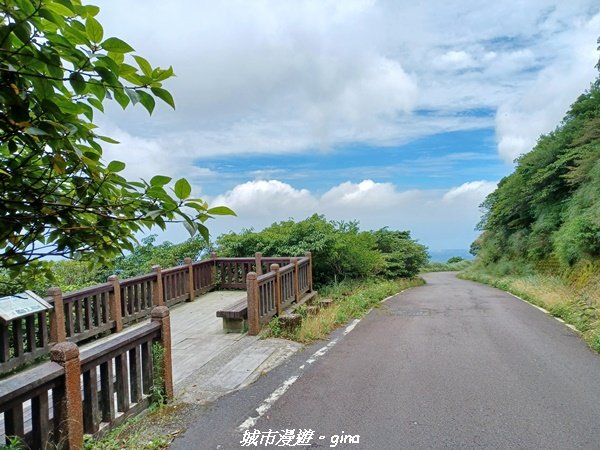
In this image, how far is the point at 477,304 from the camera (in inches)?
467

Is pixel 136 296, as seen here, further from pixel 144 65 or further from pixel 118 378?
pixel 144 65

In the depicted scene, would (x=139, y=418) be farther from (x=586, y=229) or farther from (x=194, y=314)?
(x=586, y=229)

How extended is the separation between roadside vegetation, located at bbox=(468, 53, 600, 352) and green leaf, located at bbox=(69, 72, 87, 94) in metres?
7.57

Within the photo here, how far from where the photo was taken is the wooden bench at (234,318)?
709 cm

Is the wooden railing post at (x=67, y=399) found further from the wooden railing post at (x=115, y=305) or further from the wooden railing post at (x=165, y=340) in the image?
the wooden railing post at (x=115, y=305)

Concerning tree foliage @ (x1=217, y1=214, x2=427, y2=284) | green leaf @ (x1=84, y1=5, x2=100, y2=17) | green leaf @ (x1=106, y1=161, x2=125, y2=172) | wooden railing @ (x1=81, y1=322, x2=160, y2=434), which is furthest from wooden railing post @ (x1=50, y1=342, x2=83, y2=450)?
tree foliage @ (x1=217, y1=214, x2=427, y2=284)

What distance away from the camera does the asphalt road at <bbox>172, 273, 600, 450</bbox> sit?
11.9 ft

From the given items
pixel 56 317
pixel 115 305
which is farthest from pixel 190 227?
pixel 115 305

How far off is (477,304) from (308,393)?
→ 8651 mm

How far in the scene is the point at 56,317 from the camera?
19.5 feet

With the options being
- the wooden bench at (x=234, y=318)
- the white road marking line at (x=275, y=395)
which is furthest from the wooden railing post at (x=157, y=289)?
the white road marking line at (x=275, y=395)

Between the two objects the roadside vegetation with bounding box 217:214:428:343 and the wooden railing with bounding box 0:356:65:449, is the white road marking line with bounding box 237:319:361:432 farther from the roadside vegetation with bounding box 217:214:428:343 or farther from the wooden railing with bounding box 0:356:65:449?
the roadside vegetation with bounding box 217:214:428:343

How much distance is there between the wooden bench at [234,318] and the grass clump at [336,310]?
455 millimetres

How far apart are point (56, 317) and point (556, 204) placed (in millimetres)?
19360
